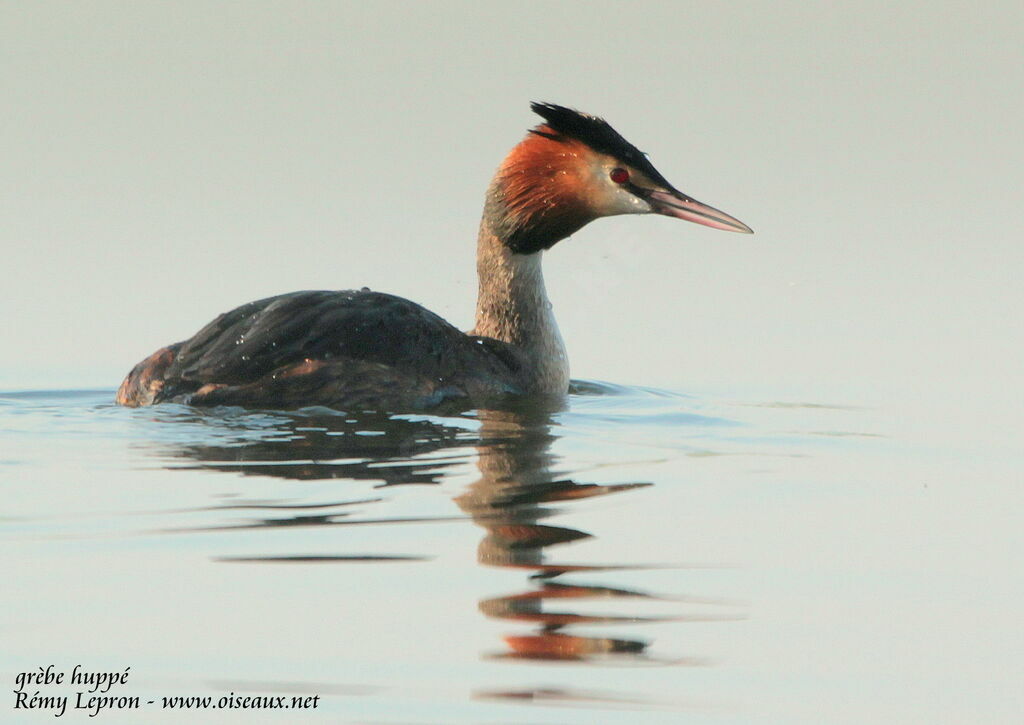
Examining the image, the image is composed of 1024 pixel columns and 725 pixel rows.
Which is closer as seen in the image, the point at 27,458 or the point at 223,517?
the point at 223,517

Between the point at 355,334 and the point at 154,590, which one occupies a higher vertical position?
the point at 355,334

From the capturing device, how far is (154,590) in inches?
168

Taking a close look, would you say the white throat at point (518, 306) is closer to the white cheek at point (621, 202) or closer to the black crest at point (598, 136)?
the white cheek at point (621, 202)

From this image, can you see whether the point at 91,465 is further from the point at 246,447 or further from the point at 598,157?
the point at 598,157

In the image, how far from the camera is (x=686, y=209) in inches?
338

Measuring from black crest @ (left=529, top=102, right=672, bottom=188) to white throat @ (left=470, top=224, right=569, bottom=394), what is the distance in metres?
0.77

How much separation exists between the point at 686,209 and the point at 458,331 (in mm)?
1490

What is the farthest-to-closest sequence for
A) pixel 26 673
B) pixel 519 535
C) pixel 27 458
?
pixel 27 458 → pixel 519 535 → pixel 26 673

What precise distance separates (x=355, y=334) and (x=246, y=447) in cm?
117

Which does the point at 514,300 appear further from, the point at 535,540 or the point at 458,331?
the point at 535,540

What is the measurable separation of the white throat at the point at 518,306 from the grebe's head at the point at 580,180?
0.79 feet

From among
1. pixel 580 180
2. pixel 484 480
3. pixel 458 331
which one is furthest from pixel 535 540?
pixel 580 180

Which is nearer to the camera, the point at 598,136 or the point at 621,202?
the point at 598,136

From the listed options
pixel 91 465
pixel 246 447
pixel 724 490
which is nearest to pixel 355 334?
pixel 246 447
